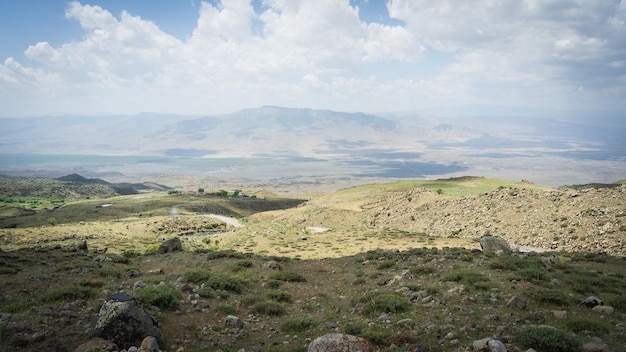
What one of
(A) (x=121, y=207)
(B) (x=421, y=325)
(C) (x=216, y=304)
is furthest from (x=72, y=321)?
(A) (x=121, y=207)

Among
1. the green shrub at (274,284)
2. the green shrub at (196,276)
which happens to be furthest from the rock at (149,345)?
the green shrub at (274,284)

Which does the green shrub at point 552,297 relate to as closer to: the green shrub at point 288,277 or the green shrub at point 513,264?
the green shrub at point 513,264

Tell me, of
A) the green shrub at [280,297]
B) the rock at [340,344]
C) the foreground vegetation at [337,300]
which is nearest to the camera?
the rock at [340,344]

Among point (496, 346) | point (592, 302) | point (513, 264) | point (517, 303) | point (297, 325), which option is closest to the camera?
point (496, 346)

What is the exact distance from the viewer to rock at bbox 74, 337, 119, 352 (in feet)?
28.0

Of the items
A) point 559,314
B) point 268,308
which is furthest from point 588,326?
point 268,308

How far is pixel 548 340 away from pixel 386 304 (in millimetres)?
5133

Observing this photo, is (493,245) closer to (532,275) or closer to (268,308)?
(532,275)

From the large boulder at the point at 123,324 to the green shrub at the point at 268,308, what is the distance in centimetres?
446

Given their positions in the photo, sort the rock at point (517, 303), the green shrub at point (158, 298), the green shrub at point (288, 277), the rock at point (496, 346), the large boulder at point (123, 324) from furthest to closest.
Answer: the green shrub at point (288, 277)
the green shrub at point (158, 298)
the rock at point (517, 303)
the large boulder at point (123, 324)
the rock at point (496, 346)

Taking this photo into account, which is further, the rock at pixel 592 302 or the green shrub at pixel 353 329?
the rock at pixel 592 302

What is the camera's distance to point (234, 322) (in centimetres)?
1208

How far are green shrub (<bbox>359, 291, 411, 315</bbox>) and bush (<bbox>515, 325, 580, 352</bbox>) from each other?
4065 millimetres

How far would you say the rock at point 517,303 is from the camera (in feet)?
38.4
